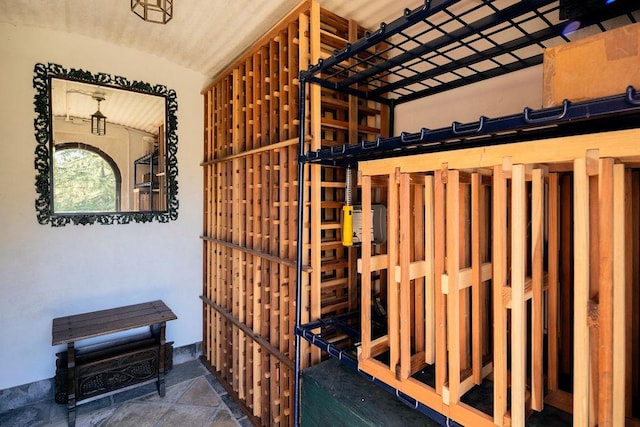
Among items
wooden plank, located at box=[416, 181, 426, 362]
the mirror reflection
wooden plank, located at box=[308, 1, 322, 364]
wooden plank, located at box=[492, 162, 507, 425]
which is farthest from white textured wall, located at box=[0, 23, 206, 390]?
wooden plank, located at box=[492, 162, 507, 425]

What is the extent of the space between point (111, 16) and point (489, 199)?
102 inches

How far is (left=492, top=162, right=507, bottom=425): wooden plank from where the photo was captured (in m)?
0.79

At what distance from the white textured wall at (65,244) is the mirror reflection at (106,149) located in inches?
6.0

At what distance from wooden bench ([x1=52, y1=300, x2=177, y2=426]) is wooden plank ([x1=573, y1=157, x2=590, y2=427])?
2469mm

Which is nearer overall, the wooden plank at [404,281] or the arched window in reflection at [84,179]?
the wooden plank at [404,281]

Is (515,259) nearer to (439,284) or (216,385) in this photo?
(439,284)

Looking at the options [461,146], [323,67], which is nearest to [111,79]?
[323,67]

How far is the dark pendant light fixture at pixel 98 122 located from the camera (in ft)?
8.44

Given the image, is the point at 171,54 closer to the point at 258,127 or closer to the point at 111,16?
the point at 111,16

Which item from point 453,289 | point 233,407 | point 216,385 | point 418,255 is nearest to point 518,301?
point 453,289

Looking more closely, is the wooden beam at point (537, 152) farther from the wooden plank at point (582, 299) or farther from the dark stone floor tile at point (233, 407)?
the dark stone floor tile at point (233, 407)

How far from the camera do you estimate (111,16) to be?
2.16 metres

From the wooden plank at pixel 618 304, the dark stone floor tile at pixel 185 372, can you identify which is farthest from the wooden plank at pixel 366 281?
the dark stone floor tile at pixel 185 372

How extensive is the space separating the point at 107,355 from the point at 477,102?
117 inches
